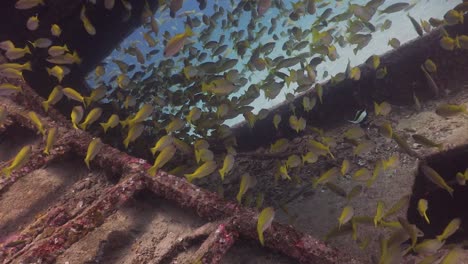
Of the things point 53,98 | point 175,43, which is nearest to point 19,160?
point 53,98

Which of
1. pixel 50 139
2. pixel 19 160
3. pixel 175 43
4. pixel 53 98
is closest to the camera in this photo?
pixel 19 160

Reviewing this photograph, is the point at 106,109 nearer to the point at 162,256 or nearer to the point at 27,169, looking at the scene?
the point at 27,169

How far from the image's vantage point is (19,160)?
3.81 metres

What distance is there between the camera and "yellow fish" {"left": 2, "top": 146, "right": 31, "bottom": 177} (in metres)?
3.79

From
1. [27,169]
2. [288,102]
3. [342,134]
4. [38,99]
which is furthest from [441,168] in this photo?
[38,99]

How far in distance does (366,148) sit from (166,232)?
300cm

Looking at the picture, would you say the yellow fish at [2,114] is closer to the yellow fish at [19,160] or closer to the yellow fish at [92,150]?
the yellow fish at [19,160]

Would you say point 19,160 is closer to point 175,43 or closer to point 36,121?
point 36,121

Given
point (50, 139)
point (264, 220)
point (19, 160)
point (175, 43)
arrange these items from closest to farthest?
1. point (264, 220)
2. point (19, 160)
3. point (50, 139)
4. point (175, 43)

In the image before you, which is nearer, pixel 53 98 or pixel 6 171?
pixel 6 171

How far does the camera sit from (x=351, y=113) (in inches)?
→ 304

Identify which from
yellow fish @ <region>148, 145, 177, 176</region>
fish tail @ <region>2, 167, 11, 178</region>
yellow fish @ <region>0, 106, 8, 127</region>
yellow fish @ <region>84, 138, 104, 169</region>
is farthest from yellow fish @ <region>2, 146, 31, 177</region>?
yellow fish @ <region>148, 145, 177, 176</region>

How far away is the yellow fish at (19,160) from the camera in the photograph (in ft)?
12.4

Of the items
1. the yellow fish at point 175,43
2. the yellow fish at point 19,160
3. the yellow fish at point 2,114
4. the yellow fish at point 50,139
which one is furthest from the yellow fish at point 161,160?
the yellow fish at point 2,114
